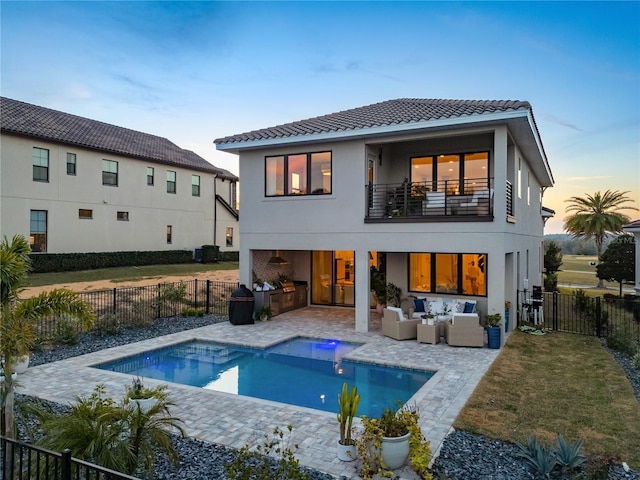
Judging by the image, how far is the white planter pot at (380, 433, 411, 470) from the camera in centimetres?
536

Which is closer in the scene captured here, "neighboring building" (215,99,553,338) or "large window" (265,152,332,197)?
"neighboring building" (215,99,553,338)

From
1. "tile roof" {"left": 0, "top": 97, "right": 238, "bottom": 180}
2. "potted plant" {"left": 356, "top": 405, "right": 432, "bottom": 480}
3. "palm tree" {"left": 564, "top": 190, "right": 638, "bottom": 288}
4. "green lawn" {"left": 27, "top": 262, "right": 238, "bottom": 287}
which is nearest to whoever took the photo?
"potted plant" {"left": 356, "top": 405, "right": 432, "bottom": 480}

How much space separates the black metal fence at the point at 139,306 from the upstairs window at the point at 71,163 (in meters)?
12.0

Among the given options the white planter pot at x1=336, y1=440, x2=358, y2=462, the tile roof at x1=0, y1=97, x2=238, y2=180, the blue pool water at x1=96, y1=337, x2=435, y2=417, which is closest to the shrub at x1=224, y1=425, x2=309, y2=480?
the white planter pot at x1=336, y1=440, x2=358, y2=462

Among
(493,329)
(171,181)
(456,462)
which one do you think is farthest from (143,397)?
(171,181)

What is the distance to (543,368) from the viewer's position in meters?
10.2

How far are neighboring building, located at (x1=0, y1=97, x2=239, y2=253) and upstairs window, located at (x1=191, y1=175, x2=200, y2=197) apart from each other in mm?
82

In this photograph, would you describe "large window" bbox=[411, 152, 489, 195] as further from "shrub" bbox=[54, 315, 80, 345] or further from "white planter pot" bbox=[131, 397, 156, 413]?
"shrub" bbox=[54, 315, 80, 345]

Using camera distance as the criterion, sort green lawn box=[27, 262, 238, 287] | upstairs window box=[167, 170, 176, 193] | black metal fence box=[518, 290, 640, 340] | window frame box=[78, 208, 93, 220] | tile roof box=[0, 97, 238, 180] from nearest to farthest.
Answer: black metal fence box=[518, 290, 640, 340] → green lawn box=[27, 262, 238, 287] → tile roof box=[0, 97, 238, 180] → window frame box=[78, 208, 93, 220] → upstairs window box=[167, 170, 176, 193]

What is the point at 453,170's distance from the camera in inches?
615

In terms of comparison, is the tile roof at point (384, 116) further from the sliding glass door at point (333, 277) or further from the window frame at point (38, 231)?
the window frame at point (38, 231)

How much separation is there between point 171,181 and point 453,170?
23.6 m

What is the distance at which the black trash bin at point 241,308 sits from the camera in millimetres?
15180

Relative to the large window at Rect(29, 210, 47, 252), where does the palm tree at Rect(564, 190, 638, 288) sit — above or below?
above
